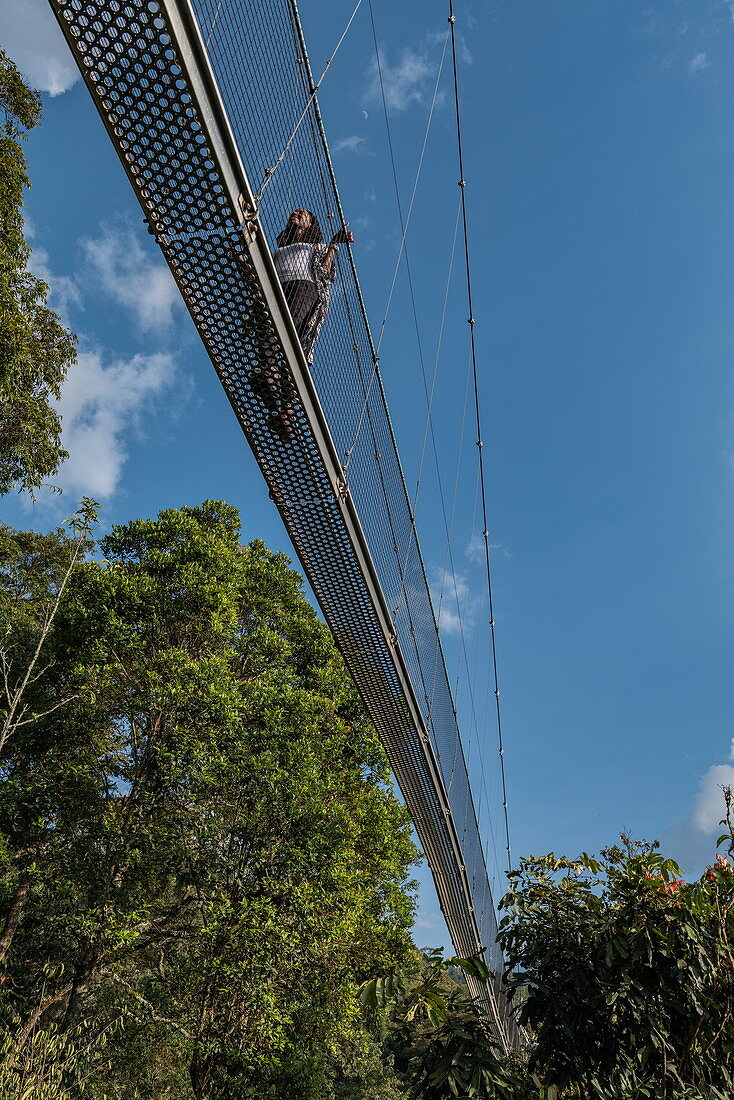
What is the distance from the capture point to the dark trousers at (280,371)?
2701mm

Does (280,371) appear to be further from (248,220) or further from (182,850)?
(182,850)

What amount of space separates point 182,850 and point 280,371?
16.5ft

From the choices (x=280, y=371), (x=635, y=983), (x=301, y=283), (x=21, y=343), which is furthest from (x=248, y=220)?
(x=21, y=343)

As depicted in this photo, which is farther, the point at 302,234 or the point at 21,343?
the point at 21,343

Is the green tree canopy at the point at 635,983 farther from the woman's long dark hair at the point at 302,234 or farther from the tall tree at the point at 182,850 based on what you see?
the tall tree at the point at 182,850

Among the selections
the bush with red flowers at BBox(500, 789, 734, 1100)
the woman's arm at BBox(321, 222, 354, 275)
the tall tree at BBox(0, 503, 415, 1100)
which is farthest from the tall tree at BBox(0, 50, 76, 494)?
the bush with red flowers at BBox(500, 789, 734, 1100)

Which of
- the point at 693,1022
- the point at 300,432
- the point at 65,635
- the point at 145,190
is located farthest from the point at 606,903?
the point at 65,635

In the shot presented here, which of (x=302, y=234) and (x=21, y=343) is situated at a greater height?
(x=21, y=343)

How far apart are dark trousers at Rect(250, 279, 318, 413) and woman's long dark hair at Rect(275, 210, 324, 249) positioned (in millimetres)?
167

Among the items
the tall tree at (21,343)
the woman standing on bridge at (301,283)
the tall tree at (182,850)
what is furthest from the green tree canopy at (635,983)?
the tall tree at (21,343)

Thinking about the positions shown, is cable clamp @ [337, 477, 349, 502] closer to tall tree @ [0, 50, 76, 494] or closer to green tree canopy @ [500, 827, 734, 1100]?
green tree canopy @ [500, 827, 734, 1100]

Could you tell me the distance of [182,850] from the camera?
6266mm

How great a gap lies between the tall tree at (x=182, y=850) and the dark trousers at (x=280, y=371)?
170 inches

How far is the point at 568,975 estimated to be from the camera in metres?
3.15
